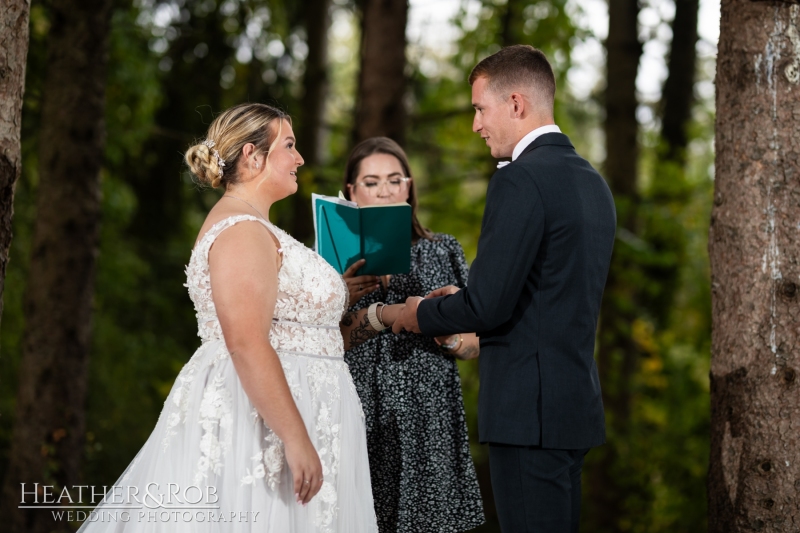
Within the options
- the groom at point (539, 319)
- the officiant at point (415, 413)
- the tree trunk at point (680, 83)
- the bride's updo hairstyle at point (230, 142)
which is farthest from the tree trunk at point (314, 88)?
the groom at point (539, 319)

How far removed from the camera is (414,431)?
11.6 feet

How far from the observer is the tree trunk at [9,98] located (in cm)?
274

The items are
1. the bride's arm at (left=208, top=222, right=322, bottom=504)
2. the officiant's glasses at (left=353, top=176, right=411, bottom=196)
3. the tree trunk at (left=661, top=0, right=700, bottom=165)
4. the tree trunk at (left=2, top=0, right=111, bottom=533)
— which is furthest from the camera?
the tree trunk at (left=661, top=0, right=700, bottom=165)

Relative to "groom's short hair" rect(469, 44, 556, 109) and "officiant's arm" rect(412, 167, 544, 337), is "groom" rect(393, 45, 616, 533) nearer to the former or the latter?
"officiant's arm" rect(412, 167, 544, 337)

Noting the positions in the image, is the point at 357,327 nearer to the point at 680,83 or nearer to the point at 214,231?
the point at 214,231

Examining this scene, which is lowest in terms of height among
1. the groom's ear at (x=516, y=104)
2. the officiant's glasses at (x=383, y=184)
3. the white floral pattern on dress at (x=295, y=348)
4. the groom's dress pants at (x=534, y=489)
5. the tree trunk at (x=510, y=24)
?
the groom's dress pants at (x=534, y=489)

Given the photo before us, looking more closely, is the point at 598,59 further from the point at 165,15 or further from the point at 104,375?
the point at 104,375

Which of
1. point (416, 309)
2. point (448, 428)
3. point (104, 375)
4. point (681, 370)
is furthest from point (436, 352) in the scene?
point (681, 370)

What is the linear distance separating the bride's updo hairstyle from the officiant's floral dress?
1.03 m

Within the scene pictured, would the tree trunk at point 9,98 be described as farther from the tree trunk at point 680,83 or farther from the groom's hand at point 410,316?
the tree trunk at point 680,83

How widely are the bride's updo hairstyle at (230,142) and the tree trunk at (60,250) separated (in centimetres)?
291

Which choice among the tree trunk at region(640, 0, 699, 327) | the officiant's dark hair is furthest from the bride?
the tree trunk at region(640, 0, 699, 327)

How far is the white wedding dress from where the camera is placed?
266 cm

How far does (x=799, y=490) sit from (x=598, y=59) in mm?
13641
